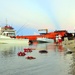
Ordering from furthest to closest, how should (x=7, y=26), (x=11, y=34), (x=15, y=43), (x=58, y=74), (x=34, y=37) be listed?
(x=34, y=37) < (x=7, y=26) < (x=11, y=34) < (x=15, y=43) < (x=58, y=74)

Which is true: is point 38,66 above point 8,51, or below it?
below

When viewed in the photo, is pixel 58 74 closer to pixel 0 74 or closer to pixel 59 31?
pixel 0 74

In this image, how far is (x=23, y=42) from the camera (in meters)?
103

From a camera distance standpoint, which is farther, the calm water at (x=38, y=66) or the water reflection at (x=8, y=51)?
the water reflection at (x=8, y=51)

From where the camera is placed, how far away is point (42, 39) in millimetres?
134000

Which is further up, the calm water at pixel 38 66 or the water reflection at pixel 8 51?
the water reflection at pixel 8 51

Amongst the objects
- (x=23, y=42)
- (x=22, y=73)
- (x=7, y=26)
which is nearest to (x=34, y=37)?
(x=7, y=26)

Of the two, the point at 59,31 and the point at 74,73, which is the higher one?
the point at 59,31

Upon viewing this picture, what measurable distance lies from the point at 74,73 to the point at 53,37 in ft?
423

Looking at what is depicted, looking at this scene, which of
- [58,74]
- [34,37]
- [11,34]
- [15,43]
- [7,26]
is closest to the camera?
[58,74]

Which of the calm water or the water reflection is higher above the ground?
the water reflection

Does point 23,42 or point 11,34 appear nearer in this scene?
point 23,42

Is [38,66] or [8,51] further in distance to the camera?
[8,51]

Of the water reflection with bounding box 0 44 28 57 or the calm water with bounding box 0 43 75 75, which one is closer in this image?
the calm water with bounding box 0 43 75 75
